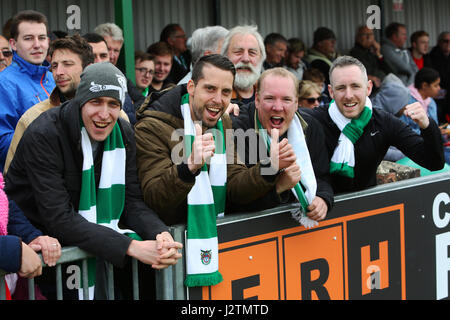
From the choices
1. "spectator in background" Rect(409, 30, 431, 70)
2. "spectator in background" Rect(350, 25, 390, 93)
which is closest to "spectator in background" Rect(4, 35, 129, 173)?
"spectator in background" Rect(350, 25, 390, 93)

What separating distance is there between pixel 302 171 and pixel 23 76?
203 cm

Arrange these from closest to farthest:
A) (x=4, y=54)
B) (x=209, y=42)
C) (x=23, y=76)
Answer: (x=23, y=76) < (x=209, y=42) < (x=4, y=54)

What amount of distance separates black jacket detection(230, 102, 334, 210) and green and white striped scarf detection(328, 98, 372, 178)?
11cm

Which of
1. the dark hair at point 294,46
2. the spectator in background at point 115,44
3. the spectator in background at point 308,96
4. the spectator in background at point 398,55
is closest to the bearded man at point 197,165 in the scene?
the spectator in background at point 115,44

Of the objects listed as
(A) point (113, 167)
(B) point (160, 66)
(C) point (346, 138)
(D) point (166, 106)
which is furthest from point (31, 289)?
(B) point (160, 66)

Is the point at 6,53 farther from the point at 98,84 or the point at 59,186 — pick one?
the point at 59,186

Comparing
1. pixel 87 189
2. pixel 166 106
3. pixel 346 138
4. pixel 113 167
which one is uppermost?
pixel 166 106

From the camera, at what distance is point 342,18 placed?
462 inches

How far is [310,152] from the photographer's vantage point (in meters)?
4.01

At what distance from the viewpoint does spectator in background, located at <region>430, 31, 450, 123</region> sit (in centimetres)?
1067

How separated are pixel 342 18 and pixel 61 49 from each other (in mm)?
8766

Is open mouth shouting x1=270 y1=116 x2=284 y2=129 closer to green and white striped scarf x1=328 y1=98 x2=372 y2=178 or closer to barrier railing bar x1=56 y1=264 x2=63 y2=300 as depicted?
green and white striped scarf x1=328 y1=98 x2=372 y2=178

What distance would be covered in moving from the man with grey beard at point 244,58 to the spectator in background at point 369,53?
5.23 m

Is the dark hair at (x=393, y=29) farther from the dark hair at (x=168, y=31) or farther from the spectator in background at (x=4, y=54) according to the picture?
the spectator in background at (x=4, y=54)
